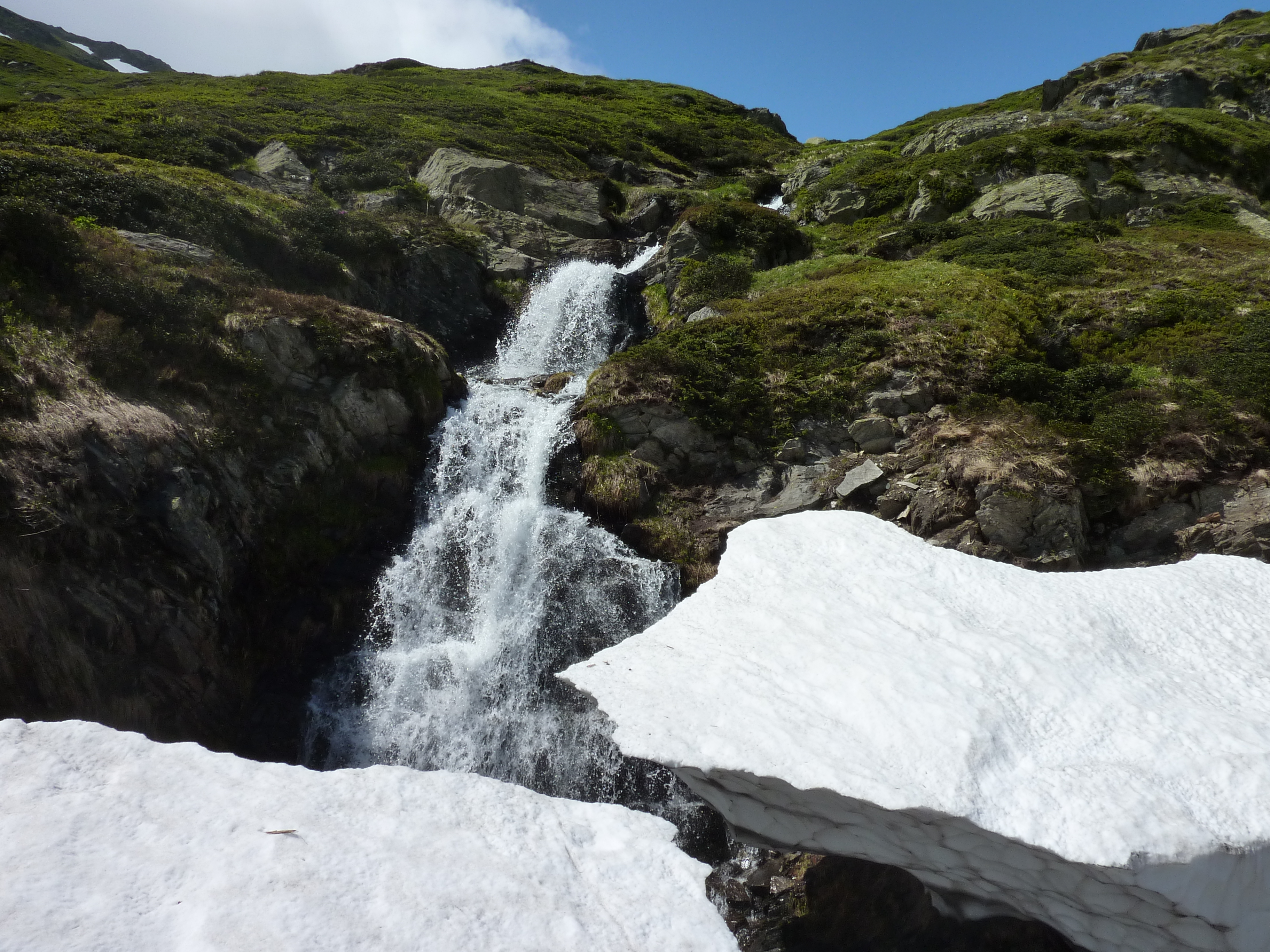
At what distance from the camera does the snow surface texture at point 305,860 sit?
349cm

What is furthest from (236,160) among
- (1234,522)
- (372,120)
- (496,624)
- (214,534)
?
(1234,522)

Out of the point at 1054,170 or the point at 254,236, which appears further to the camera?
the point at 1054,170

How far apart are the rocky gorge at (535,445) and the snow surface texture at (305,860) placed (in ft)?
2.20

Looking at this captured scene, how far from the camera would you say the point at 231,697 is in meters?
11.9

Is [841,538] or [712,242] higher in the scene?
[712,242]

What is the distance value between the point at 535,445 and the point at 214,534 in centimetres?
756

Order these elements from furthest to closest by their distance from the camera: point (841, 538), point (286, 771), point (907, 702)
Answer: point (841, 538)
point (907, 702)
point (286, 771)

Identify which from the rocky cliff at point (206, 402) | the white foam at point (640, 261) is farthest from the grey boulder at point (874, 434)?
the white foam at point (640, 261)

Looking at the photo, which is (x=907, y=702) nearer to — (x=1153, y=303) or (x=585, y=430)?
(x=585, y=430)

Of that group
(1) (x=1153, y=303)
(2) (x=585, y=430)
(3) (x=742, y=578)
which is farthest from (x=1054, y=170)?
(3) (x=742, y=578)

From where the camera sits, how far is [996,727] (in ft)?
17.8

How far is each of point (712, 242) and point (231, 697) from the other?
25.2 meters

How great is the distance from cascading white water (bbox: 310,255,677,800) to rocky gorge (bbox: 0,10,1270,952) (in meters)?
0.07

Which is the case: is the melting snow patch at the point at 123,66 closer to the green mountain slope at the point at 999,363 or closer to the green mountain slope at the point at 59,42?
the green mountain slope at the point at 59,42
